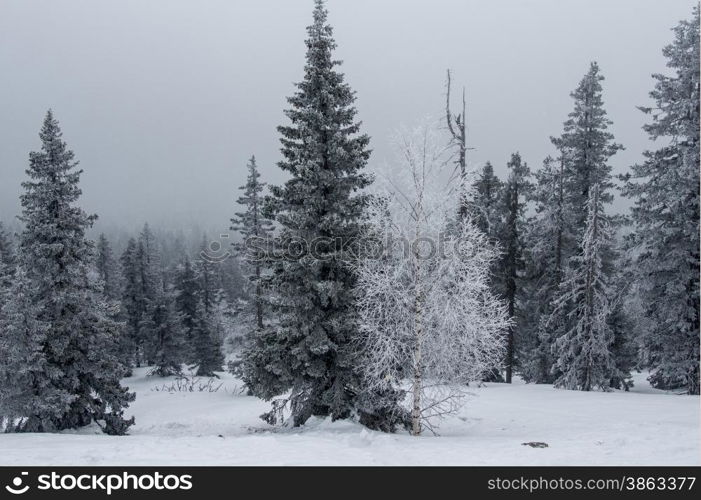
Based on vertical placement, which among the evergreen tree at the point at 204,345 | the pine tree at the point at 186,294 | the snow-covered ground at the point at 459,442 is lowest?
the evergreen tree at the point at 204,345

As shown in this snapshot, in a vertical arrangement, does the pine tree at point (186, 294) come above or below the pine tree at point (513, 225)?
below

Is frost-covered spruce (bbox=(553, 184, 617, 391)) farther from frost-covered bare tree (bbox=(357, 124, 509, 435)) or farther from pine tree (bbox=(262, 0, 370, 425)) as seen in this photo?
pine tree (bbox=(262, 0, 370, 425))

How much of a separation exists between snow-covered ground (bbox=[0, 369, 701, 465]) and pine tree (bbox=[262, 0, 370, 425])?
193cm

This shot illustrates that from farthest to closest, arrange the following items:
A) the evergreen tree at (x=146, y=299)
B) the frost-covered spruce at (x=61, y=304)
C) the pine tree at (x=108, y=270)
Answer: the pine tree at (x=108, y=270), the evergreen tree at (x=146, y=299), the frost-covered spruce at (x=61, y=304)

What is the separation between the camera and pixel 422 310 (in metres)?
14.2

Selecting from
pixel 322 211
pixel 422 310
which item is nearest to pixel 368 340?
pixel 422 310

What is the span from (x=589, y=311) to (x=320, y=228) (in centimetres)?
1606

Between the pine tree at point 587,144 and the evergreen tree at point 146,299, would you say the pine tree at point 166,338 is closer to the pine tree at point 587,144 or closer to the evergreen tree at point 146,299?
the evergreen tree at point 146,299

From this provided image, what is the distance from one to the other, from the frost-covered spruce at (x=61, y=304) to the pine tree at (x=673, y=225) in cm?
2353

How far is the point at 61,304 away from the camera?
18.6m

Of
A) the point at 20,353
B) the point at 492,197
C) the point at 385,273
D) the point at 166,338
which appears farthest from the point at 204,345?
the point at 385,273

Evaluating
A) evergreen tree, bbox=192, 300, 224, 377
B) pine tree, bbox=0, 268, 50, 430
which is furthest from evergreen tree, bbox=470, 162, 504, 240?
evergreen tree, bbox=192, 300, 224, 377

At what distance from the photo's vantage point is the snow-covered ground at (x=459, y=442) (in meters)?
11.1

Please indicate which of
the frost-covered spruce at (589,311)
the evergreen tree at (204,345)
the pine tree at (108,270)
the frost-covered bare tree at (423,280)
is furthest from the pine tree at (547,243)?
the pine tree at (108,270)
